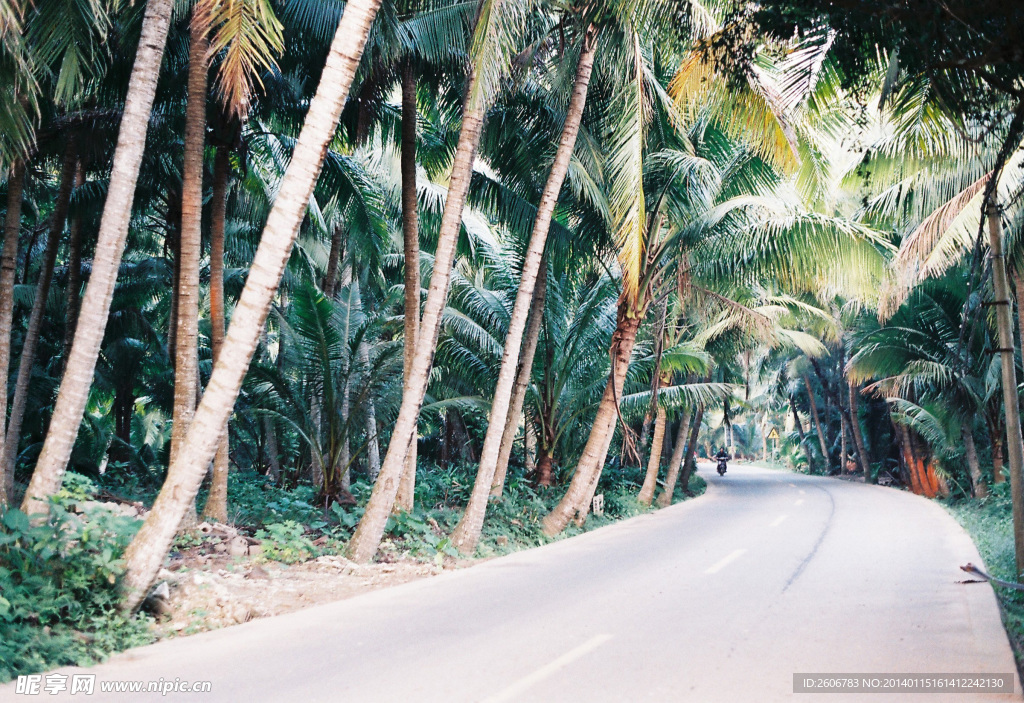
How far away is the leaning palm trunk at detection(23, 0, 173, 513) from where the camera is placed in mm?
7004

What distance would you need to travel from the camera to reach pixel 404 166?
11.8 metres

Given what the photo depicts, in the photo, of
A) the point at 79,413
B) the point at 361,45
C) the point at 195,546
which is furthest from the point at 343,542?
the point at 361,45

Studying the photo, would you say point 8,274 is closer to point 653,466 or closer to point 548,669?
point 548,669

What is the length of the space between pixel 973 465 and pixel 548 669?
1955cm

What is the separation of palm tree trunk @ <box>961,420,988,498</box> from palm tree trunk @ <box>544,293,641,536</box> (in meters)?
11.1

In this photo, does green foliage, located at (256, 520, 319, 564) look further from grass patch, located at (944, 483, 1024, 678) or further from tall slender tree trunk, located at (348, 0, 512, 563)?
grass patch, located at (944, 483, 1024, 678)

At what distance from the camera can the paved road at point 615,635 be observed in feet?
16.7

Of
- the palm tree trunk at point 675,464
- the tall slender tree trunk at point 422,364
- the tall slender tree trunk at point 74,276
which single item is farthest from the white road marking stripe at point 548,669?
the palm tree trunk at point 675,464

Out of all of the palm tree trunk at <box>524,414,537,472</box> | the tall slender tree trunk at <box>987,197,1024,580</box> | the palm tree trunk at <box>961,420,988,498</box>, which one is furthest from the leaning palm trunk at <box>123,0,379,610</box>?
the palm tree trunk at <box>961,420,988,498</box>

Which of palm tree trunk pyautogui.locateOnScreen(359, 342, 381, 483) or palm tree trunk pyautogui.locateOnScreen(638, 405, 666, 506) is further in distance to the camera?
palm tree trunk pyautogui.locateOnScreen(638, 405, 666, 506)

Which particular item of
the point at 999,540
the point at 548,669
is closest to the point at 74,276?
the point at 548,669

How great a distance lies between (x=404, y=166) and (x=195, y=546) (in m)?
6.11

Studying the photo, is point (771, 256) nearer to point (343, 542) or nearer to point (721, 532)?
point (721, 532)

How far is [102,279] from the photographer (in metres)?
7.12
